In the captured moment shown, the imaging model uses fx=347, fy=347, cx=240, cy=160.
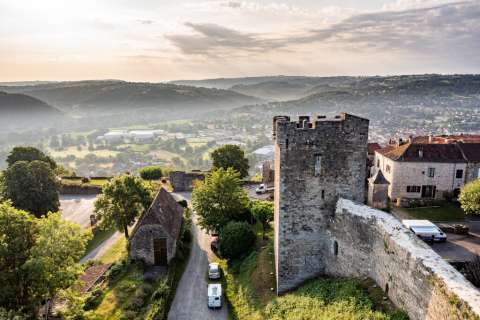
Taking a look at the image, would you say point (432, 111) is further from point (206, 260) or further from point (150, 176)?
point (206, 260)

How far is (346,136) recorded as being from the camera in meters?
22.7

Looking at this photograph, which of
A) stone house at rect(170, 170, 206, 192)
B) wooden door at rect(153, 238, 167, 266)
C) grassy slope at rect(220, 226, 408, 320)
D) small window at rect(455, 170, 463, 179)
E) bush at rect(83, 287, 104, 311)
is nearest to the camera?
grassy slope at rect(220, 226, 408, 320)

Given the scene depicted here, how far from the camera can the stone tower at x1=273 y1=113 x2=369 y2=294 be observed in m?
22.7

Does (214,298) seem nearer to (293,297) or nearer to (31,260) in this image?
(293,297)

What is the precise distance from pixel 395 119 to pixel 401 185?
129214mm

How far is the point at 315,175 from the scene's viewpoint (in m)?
23.0

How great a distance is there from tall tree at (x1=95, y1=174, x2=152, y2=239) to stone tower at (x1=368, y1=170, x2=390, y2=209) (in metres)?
23.4

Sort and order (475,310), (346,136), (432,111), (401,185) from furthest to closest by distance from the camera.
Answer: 1. (432,111)
2. (401,185)
3. (346,136)
4. (475,310)

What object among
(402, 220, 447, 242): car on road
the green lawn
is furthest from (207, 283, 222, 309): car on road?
the green lawn

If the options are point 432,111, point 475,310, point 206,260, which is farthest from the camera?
point 432,111

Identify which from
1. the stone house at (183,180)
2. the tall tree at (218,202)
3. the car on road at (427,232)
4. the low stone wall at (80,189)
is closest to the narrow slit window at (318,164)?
the car on road at (427,232)

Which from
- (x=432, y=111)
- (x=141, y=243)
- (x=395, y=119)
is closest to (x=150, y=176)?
(x=141, y=243)

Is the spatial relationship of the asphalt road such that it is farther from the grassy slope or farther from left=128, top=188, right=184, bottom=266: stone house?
the grassy slope

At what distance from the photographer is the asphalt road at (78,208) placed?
4903 cm
